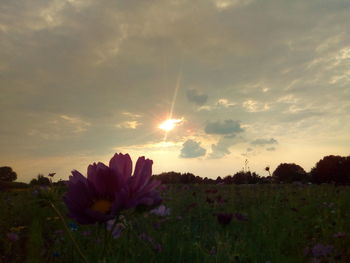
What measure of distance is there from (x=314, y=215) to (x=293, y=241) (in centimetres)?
194

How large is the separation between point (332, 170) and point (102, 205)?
1768 centimetres

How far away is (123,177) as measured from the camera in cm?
112

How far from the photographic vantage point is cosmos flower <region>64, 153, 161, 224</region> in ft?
3.39

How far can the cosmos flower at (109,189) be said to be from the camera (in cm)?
103

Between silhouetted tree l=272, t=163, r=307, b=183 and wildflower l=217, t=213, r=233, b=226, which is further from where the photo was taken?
silhouetted tree l=272, t=163, r=307, b=183

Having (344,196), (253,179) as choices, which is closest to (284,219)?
(344,196)

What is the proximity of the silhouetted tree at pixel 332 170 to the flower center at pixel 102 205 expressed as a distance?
17558 millimetres

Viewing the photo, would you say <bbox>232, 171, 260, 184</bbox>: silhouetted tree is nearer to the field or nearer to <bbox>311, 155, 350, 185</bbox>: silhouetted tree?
the field

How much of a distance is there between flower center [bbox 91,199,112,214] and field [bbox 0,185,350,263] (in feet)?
0.50

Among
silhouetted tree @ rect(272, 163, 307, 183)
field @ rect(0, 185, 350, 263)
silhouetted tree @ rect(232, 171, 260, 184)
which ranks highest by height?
silhouetted tree @ rect(272, 163, 307, 183)

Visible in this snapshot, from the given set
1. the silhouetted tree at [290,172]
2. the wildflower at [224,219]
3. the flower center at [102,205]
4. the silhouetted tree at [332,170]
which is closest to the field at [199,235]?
the wildflower at [224,219]

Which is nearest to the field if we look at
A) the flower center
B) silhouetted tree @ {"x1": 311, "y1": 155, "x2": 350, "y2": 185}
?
the flower center

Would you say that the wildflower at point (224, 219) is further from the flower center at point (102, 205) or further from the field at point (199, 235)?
the flower center at point (102, 205)

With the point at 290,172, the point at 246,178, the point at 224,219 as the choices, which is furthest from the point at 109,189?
the point at 290,172
